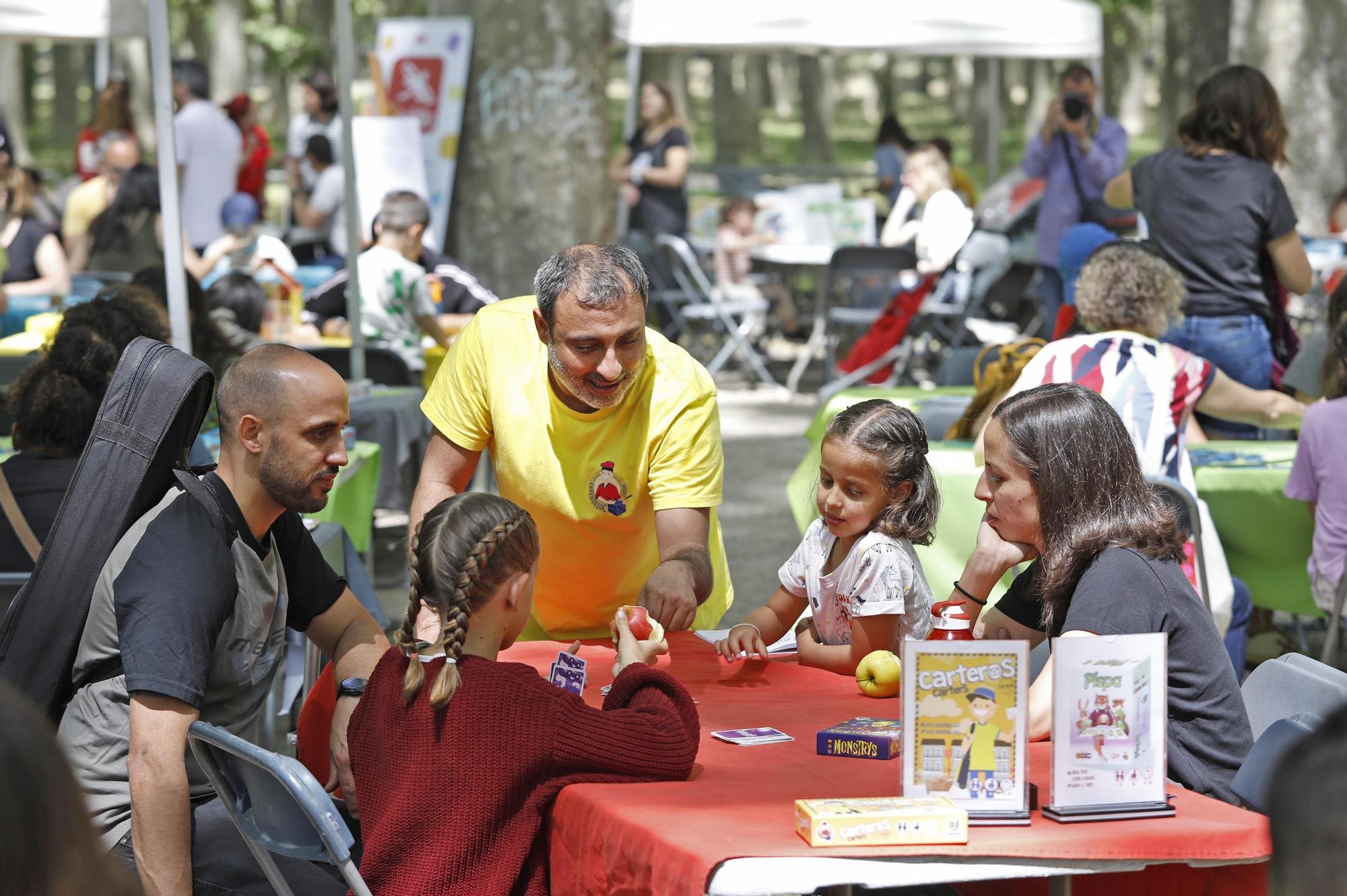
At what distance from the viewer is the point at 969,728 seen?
2.12 meters

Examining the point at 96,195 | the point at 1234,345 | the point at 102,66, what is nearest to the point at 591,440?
the point at 1234,345

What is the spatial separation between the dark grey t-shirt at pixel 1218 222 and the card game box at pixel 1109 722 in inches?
160

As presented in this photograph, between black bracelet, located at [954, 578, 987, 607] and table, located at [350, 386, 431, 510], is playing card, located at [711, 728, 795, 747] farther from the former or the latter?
table, located at [350, 386, 431, 510]

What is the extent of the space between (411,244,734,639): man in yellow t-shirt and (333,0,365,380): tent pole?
294 centimetres

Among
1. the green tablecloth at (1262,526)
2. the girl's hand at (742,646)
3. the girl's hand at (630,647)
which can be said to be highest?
the girl's hand at (630,647)

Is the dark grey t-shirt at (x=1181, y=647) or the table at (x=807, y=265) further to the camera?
the table at (x=807, y=265)

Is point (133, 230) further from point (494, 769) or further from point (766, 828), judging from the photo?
point (766, 828)

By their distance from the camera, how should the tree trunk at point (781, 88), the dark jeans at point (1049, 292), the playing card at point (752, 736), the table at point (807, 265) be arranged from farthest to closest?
the tree trunk at point (781, 88) < the table at point (807, 265) < the dark jeans at point (1049, 292) < the playing card at point (752, 736)

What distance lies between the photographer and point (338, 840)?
2.23 m

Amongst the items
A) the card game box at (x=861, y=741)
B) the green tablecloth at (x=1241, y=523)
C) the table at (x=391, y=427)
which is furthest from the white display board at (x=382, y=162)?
the card game box at (x=861, y=741)

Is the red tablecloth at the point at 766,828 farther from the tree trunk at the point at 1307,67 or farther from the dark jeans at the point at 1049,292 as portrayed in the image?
the tree trunk at the point at 1307,67

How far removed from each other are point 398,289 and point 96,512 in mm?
4897

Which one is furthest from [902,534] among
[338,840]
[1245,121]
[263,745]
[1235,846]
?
[1245,121]

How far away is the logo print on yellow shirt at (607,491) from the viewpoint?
3.46m
